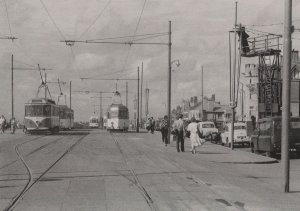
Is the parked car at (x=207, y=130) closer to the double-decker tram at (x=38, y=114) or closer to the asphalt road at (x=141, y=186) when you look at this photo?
the double-decker tram at (x=38, y=114)

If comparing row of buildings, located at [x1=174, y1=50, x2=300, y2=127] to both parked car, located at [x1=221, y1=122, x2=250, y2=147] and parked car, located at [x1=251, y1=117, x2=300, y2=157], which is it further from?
parked car, located at [x1=251, y1=117, x2=300, y2=157]

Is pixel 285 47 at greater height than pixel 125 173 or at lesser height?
greater

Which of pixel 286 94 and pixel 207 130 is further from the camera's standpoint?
pixel 207 130

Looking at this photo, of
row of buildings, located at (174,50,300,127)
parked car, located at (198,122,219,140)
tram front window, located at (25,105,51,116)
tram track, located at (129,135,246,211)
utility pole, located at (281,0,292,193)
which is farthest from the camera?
row of buildings, located at (174,50,300,127)

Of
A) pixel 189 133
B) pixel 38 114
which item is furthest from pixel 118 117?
pixel 189 133

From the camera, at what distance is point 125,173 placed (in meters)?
15.9

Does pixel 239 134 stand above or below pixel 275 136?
below

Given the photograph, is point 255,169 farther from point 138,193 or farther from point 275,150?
point 138,193

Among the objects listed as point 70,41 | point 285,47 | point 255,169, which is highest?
point 70,41

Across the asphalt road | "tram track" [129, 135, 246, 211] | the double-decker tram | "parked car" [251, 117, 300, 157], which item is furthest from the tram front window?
"tram track" [129, 135, 246, 211]

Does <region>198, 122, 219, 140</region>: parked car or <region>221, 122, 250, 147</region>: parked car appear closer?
<region>221, 122, 250, 147</region>: parked car

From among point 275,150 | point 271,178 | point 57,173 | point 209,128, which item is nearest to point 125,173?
point 57,173

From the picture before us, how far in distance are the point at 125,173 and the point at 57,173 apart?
1881 mm

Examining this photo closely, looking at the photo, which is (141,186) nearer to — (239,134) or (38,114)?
(239,134)
